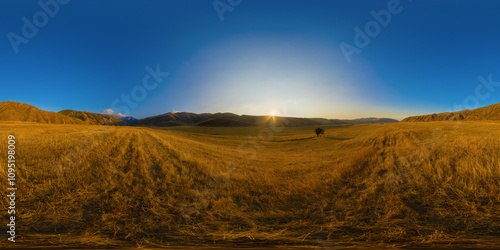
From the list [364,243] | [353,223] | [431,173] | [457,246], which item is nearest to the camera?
[457,246]

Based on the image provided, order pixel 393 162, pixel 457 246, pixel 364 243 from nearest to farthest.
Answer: pixel 457 246, pixel 364 243, pixel 393 162

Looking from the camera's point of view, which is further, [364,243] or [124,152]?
[124,152]

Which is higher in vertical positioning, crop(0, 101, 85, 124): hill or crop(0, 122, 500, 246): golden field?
crop(0, 101, 85, 124): hill

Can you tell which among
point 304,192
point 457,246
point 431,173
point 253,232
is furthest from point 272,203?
point 431,173

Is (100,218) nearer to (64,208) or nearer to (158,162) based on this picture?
(64,208)

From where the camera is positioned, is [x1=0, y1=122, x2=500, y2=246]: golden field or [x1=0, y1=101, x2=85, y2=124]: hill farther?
[x1=0, y1=101, x2=85, y2=124]: hill

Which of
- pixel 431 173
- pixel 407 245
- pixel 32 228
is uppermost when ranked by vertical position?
pixel 431 173

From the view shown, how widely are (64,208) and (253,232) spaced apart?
5364mm

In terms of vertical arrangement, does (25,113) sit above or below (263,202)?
above

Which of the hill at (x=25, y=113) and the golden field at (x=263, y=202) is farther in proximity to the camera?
the hill at (x=25, y=113)

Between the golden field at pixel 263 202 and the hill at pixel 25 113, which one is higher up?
the hill at pixel 25 113

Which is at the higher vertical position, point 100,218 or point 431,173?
point 431,173

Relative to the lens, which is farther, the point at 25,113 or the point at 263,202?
the point at 25,113

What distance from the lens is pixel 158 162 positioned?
32.0 feet
